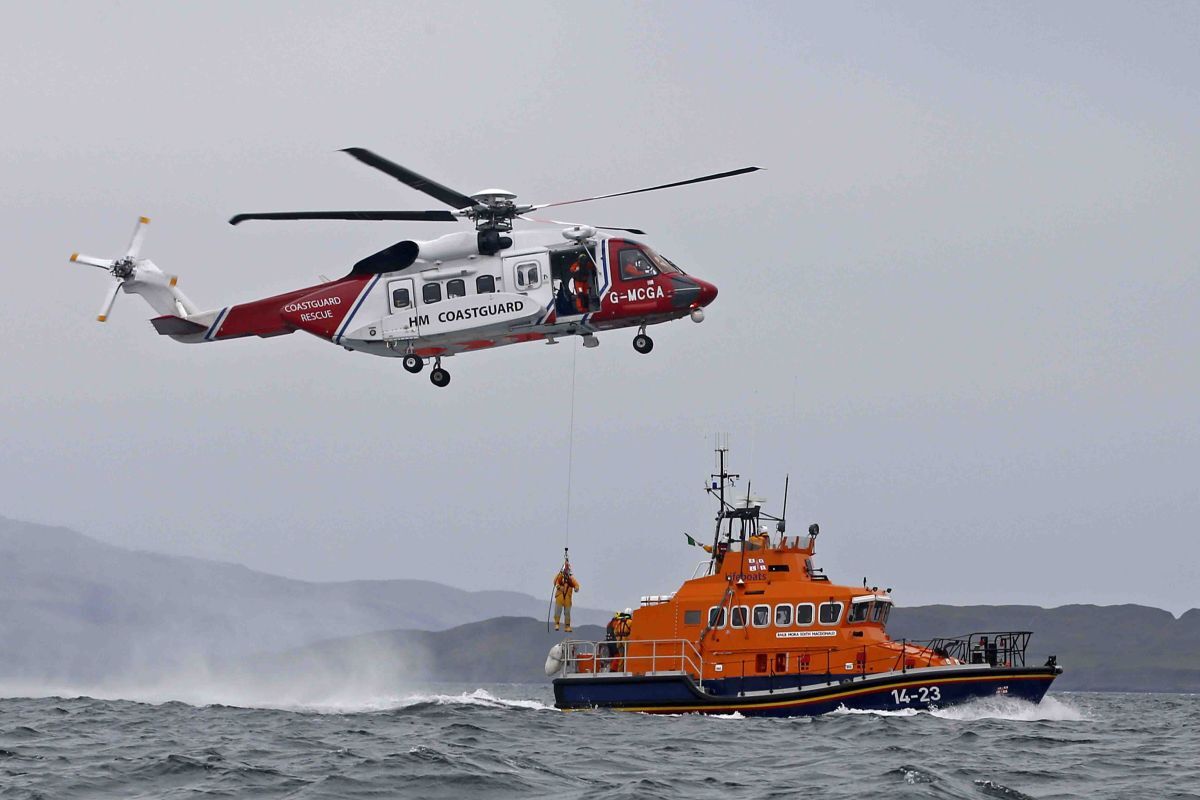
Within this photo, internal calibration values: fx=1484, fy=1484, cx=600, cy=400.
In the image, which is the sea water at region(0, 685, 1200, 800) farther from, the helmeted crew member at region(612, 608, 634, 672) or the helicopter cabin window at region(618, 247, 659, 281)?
the helicopter cabin window at region(618, 247, 659, 281)

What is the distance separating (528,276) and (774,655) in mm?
8839

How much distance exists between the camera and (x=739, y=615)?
28.7m

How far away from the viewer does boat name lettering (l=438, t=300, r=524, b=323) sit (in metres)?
25.3

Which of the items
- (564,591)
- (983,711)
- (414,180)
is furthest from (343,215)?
(983,711)

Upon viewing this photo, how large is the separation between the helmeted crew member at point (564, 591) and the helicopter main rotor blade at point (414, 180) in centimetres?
805

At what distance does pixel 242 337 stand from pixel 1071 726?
17.0 m

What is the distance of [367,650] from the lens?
46.4m

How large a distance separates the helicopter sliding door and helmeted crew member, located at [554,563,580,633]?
6.38 metres

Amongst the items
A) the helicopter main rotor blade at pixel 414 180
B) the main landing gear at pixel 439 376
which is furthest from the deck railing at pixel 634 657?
the helicopter main rotor blade at pixel 414 180

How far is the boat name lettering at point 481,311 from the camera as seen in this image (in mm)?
25281

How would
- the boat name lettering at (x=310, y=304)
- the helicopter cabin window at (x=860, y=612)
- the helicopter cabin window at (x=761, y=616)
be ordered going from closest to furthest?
the boat name lettering at (x=310, y=304) < the helicopter cabin window at (x=860, y=612) < the helicopter cabin window at (x=761, y=616)

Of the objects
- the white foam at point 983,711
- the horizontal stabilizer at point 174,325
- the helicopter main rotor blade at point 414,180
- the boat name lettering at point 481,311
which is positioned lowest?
the white foam at point 983,711

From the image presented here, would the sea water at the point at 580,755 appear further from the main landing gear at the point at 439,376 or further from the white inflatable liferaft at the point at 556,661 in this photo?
the main landing gear at the point at 439,376

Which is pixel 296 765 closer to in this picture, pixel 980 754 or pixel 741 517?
pixel 980 754
